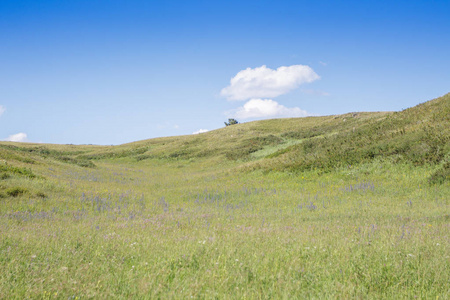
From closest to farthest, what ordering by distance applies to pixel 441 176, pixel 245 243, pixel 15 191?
pixel 245 243, pixel 15 191, pixel 441 176

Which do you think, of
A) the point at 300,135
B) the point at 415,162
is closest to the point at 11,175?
the point at 415,162

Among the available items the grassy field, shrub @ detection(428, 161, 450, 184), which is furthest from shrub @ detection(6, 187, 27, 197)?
shrub @ detection(428, 161, 450, 184)

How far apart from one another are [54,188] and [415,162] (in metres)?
19.0

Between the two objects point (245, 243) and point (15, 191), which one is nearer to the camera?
point (245, 243)

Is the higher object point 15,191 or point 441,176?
point 15,191

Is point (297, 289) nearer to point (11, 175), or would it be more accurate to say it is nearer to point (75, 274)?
point (75, 274)

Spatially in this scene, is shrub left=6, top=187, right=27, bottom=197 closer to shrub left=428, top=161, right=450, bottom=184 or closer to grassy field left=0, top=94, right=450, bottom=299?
grassy field left=0, top=94, right=450, bottom=299

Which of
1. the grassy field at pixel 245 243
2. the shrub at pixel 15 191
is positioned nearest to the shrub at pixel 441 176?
the grassy field at pixel 245 243

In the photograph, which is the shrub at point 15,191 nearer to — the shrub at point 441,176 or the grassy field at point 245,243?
the grassy field at point 245,243

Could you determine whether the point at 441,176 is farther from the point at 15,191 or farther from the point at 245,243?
the point at 15,191

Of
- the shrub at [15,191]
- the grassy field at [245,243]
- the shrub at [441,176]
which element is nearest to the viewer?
the grassy field at [245,243]

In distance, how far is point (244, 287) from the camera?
13.3 feet

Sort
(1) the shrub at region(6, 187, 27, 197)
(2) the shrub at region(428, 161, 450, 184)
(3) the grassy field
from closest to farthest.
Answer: (3) the grassy field, (1) the shrub at region(6, 187, 27, 197), (2) the shrub at region(428, 161, 450, 184)

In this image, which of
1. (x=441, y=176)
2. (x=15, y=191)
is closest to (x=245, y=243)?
(x=15, y=191)
